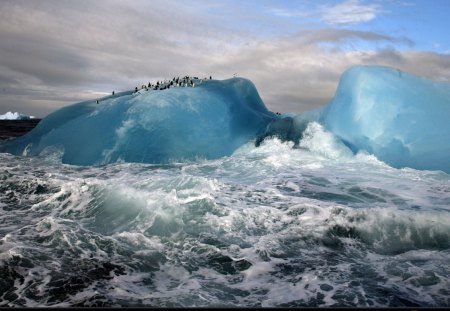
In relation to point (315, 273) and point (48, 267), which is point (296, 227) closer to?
point (315, 273)

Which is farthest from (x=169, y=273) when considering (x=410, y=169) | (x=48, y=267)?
(x=410, y=169)

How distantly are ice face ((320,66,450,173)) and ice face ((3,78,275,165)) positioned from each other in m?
4.20

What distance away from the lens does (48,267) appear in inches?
197

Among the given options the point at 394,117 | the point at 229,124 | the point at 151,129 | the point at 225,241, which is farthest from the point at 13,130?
the point at 225,241

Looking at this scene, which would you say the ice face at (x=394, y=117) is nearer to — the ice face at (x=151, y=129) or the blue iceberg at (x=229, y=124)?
the blue iceberg at (x=229, y=124)

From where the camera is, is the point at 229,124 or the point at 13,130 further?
the point at 13,130

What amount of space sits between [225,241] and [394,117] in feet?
32.1

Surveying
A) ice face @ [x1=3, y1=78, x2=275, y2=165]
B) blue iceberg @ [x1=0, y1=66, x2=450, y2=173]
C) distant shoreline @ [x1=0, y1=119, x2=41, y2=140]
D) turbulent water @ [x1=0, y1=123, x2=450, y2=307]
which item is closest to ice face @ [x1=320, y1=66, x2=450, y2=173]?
blue iceberg @ [x1=0, y1=66, x2=450, y2=173]

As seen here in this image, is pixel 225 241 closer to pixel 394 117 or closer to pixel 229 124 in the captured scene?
pixel 394 117

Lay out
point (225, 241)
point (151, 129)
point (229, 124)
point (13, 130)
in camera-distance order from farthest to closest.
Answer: point (13, 130) → point (229, 124) → point (151, 129) → point (225, 241)

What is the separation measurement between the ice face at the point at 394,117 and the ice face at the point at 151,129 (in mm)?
4200

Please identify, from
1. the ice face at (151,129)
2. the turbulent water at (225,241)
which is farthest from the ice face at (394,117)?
the ice face at (151,129)

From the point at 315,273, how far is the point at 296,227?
1.70 meters

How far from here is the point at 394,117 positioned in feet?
43.4
